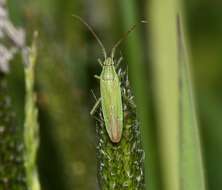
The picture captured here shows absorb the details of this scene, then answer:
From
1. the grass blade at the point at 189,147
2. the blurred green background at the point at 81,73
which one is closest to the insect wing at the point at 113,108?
the grass blade at the point at 189,147

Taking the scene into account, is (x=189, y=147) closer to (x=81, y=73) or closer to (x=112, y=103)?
(x=112, y=103)

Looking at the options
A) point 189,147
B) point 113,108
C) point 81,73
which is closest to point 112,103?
point 113,108

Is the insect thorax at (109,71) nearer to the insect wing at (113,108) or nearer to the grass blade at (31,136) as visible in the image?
the insect wing at (113,108)

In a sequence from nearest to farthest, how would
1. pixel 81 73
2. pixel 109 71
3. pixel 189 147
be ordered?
pixel 189 147, pixel 109 71, pixel 81 73

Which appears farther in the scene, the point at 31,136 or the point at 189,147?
the point at 31,136

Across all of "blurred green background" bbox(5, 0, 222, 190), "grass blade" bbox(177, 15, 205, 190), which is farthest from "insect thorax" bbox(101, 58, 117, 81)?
"blurred green background" bbox(5, 0, 222, 190)

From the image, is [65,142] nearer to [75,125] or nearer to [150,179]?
[75,125]

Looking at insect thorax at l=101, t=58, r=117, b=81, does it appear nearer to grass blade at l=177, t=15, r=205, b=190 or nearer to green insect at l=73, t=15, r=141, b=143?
green insect at l=73, t=15, r=141, b=143

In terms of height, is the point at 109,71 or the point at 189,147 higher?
the point at 109,71

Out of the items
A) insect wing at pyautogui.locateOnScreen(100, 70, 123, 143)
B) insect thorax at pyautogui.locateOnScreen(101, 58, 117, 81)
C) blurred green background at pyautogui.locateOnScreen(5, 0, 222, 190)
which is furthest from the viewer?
blurred green background at pyautogui.locateOnScreen(5, 0, 222, 190)

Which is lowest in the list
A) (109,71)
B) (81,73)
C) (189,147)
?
(189,147)
